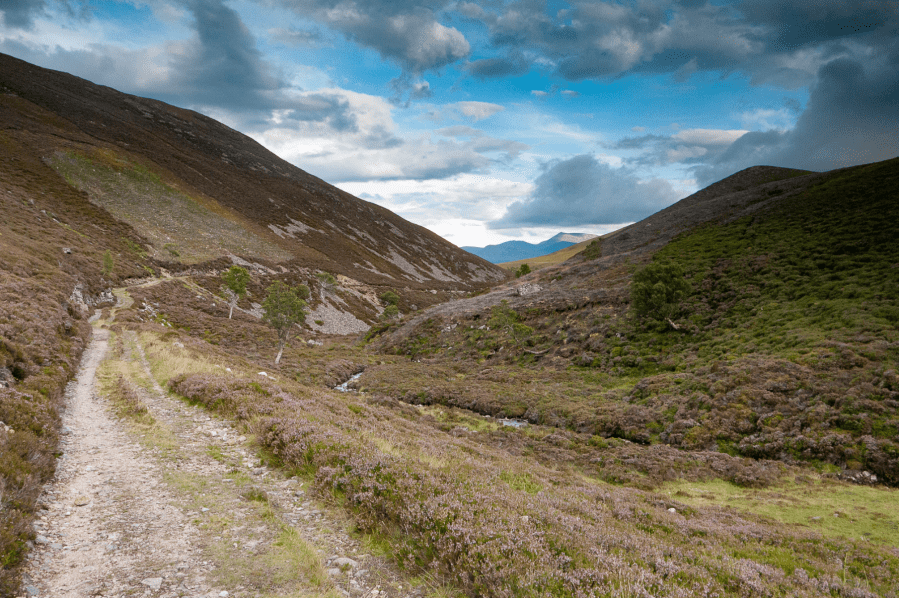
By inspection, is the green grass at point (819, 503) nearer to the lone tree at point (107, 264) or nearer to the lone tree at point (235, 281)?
the lone tree at point (235, 281)

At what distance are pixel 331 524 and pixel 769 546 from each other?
10987 mm

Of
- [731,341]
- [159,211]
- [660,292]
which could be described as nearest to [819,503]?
[731,341]

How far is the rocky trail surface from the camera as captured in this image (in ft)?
19.2

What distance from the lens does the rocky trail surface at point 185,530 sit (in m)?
5.85

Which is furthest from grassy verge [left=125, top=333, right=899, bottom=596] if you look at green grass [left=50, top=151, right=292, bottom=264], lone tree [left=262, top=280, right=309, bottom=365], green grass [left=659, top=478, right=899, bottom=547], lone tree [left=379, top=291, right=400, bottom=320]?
green grass [left=50, top=151, right=292, bottom=264]

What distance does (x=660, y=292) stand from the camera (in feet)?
136

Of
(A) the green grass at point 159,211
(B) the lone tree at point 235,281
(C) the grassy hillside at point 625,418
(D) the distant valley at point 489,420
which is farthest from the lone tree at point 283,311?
(A) the green grass at point 159,211

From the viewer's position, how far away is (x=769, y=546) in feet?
33.2

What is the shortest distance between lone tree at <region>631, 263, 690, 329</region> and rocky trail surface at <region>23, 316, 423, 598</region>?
133 feet

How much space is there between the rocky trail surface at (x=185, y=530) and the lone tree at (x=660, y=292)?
4061 cm

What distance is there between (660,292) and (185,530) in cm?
4392

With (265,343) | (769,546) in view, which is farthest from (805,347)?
(265,343)

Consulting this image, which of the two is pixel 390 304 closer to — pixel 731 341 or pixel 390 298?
pixel 390 298

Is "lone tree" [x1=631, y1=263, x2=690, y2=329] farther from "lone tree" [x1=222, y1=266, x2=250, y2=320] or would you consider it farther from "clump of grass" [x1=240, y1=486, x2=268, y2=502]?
"lone tree" [x1=222, y1=266, x2=250, y2=320]
